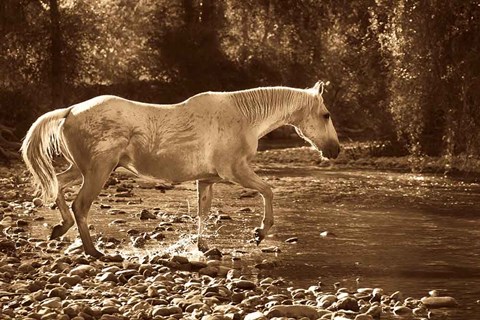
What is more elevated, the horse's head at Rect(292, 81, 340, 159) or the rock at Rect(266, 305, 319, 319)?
the horse's head at Rect(292, 81, 340, 159)

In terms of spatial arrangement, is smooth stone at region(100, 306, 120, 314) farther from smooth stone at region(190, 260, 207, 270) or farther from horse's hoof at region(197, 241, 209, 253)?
horse's hoof at region(197, 241, 209, 253)

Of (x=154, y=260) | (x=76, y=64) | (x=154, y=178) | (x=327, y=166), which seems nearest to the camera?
(x=154, y=260)

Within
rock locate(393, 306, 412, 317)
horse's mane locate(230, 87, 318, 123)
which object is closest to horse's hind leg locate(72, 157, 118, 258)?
horse's mane locate(230, 87, 318, 123)

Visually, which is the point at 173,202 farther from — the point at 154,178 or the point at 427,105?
the point at 427,105

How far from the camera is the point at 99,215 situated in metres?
16.1

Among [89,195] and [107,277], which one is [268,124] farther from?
[107,277]

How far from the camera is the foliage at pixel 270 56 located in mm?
23500

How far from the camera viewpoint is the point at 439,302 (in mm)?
9203

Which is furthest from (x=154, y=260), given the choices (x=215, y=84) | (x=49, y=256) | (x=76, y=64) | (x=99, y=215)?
(x=215, y=84)

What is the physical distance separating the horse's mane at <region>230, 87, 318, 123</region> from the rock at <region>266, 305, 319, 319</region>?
13.4 ft

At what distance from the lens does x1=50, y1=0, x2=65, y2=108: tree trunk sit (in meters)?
33.4

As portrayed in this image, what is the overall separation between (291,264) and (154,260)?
1582mm

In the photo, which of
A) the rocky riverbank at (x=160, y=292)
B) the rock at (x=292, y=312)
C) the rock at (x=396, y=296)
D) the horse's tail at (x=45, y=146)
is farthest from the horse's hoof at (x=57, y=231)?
the rock at (x=396, y=296)

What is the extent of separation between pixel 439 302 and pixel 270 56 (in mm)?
30822
